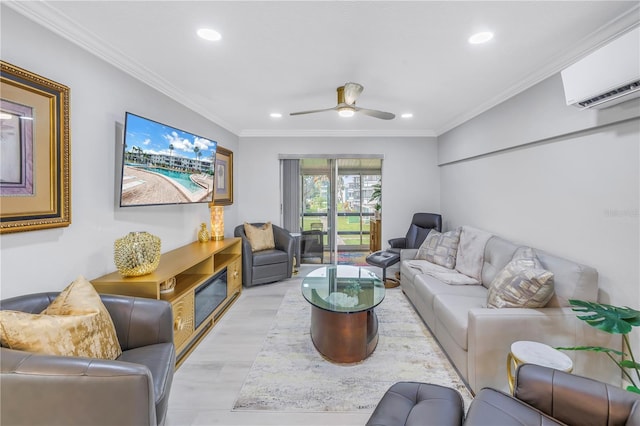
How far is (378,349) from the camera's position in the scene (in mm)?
2520

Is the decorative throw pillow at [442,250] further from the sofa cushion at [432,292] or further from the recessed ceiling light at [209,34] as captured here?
the recessed ceiling light at [209,34]

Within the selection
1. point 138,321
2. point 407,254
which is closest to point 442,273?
point 407,254

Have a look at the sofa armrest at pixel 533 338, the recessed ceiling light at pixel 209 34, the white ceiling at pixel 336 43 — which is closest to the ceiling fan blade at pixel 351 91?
the white ceiling at pixel 336 43

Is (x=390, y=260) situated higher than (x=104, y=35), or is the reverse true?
(x=104, y=35)

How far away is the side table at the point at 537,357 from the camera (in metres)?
1.53

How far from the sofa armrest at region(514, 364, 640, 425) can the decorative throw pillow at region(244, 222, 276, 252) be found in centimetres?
361

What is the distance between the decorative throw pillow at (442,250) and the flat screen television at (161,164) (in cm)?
292

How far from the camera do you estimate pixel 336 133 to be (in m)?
4.91

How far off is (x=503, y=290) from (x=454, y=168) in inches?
108

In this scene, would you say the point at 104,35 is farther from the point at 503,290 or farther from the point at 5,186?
the point at 503,290

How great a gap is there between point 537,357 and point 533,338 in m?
0.32

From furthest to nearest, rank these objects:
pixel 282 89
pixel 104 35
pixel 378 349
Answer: pixel 282 89, pixel 378 349, pixel 104 35

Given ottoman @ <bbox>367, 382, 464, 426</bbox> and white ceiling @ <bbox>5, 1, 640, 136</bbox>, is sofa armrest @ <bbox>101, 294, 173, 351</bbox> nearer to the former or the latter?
ottoman @ <bbox>367, 382, 464, 426</bbox>

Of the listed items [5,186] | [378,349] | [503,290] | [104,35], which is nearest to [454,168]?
[503,290]
